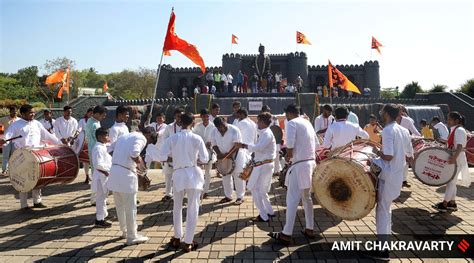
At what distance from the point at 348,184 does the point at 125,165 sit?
2955mm

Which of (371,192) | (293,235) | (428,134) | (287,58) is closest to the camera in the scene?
(371,192)

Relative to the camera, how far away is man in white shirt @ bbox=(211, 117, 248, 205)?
647 centimetres

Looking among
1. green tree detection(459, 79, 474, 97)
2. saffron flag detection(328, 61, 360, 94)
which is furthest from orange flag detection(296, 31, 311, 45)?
green tree detection(459, 79, 474, 97)

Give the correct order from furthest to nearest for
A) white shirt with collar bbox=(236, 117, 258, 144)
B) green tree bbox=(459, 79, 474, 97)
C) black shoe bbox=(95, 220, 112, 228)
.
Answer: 1. green tree bbox=(459, 79, 474, 97)
2. white shirt with collar bbox=(236, 117, 258, 144)
3. black shoe bbox=(95, 220, 112, 228)

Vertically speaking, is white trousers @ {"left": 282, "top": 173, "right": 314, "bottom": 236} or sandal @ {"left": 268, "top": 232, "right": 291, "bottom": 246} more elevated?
white trousers @ {"left": 282, "top": 173, "right": 314, "bottom": 236}

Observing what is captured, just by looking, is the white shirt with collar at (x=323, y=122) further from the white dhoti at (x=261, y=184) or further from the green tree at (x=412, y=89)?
the green tree at (x=412, y=89)

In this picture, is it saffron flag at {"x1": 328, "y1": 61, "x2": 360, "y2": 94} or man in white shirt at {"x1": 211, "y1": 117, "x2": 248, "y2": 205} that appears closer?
man in white shirt at {"x1": 211, "y1": 117, "x2": 248, "y2": 205}

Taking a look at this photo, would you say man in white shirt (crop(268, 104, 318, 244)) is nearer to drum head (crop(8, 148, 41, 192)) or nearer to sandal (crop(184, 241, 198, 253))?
sandal (crop(184, 241, 198, 253))

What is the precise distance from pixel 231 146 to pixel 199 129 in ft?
3.75

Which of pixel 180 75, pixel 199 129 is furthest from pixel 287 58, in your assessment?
pixel 199 129

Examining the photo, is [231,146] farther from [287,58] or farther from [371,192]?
[287,58]

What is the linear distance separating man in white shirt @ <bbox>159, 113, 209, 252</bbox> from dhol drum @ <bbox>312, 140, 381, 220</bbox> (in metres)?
1.62

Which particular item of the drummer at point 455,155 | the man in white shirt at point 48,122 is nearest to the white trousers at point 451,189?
the drummer at point 455,155

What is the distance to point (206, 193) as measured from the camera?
7418mm
